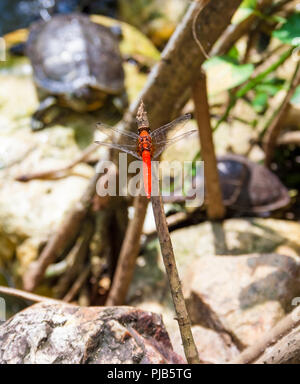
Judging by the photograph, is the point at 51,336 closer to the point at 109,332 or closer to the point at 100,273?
the point at 109,332

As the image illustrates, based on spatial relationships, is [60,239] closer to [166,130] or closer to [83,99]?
[166,130]

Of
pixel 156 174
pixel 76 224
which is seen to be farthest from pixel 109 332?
pixel 76 224

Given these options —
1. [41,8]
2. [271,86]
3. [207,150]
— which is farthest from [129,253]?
[41,8]

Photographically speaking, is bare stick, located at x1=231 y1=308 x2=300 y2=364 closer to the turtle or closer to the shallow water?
the turtle

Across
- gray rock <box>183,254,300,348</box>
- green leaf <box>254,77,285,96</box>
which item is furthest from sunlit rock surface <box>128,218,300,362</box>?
green leaf <box>254,77,285,96</box>

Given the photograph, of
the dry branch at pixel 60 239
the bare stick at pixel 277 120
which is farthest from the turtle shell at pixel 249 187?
the dry branch at pixel 60 239

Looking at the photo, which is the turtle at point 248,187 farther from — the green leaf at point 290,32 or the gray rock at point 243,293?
the green leaf at point 290,32
